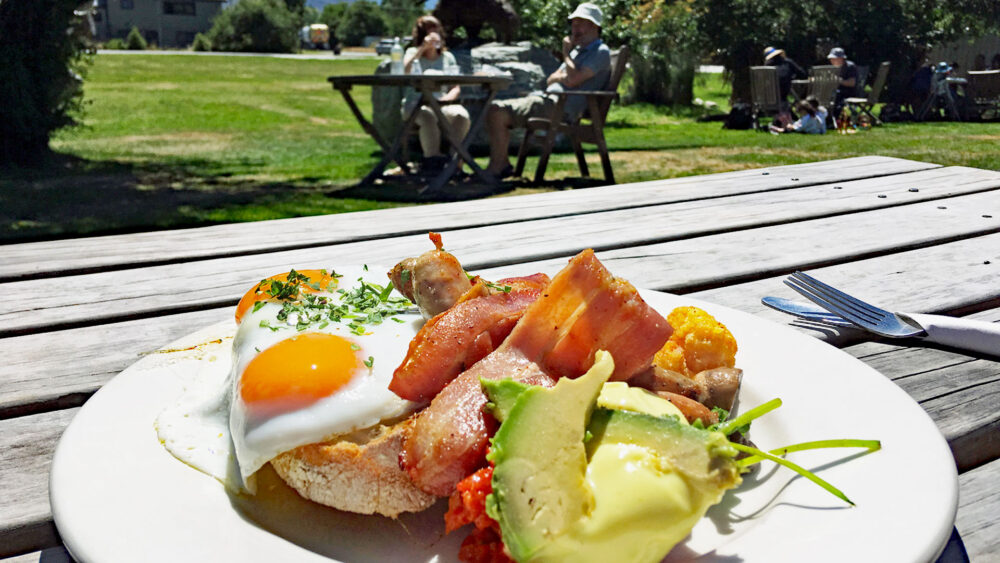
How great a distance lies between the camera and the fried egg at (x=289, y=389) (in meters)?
1.04

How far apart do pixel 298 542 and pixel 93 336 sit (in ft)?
3.16

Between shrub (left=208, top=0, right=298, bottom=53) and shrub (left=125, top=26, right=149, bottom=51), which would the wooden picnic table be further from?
shrub (left=125, top=26, right=149, bottom=51)

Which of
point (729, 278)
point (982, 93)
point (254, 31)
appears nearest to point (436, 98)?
point (729, 278)

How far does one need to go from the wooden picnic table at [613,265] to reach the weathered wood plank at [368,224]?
0.04 feet

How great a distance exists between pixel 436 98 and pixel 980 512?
9.58m

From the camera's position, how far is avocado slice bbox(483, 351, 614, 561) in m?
0.77

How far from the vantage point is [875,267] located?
218 cm

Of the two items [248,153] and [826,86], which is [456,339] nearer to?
[248,153]

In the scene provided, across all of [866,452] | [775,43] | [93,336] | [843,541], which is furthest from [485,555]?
[775,43]

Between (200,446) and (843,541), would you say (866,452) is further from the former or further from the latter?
(200,446)

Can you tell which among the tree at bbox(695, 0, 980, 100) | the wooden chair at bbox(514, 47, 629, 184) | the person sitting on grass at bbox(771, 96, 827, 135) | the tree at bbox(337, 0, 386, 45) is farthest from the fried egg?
the tree at bbox(337, 0, 386, 45)

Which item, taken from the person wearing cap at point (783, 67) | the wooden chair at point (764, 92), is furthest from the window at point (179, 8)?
the wooden chair at point (764, 92)

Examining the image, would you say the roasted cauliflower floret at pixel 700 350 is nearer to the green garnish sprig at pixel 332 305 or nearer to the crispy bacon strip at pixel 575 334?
the crispy bacon strip at pixel 575 334

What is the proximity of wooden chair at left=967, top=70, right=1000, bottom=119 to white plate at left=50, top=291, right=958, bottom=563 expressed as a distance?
22.1m
